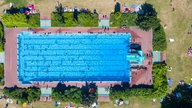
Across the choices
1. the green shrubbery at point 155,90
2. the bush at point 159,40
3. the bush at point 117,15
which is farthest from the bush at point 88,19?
the green shrubbery at point 155,90

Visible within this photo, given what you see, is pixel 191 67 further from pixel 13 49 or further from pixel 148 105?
pixel 13 49

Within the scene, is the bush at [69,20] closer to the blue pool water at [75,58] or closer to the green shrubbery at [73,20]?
the green shrubbery at [73,20]

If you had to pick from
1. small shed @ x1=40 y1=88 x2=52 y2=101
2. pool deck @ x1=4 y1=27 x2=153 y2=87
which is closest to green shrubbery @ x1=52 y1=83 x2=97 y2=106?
small shed @ x1=40 y1=88 x2=52 y2=101

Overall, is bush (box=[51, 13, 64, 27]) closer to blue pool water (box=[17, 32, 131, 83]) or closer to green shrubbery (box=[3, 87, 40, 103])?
blue pool water (box=[17, 32, 131, 83])

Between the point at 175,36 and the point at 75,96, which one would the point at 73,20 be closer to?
the point at 75,96

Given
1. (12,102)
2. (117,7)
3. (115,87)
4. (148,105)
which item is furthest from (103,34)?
(12,102)

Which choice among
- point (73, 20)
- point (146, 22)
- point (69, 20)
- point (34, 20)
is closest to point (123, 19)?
point (146, 22)
